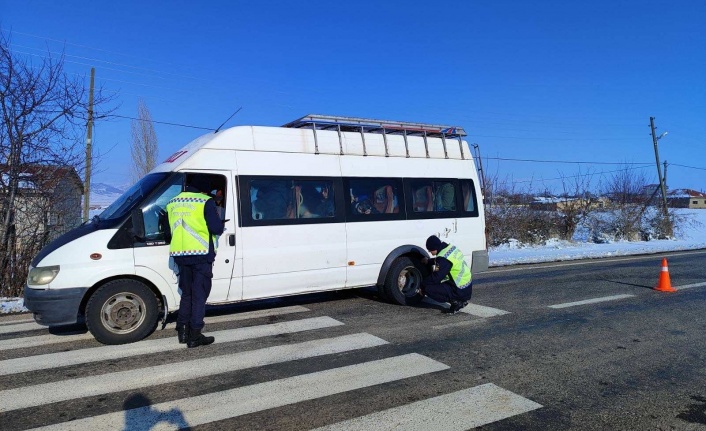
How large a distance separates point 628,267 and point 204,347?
1265 centimetres

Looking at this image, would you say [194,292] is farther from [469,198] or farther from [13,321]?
[469,198]

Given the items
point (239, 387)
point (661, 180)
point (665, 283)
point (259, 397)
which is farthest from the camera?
point (661, 180)

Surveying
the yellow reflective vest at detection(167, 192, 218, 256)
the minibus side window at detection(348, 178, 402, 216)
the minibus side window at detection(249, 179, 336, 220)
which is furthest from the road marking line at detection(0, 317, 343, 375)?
the minibus side window at detection(348, 178, 402, 216)

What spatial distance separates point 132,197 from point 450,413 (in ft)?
15.5

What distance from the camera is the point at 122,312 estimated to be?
19.1 feet

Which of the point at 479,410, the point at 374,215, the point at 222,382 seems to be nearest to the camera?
the point at 479,410

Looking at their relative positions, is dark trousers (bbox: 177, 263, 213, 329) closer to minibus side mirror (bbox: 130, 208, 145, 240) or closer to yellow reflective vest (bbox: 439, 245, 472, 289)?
minibus side mirror (bbox: 130, 208, 145, 240)

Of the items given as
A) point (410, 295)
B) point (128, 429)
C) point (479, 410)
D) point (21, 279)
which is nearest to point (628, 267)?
point (410, 295)

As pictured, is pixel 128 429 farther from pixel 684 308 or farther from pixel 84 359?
pixel 684 308

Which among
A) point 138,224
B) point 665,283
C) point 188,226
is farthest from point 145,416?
point 665,283

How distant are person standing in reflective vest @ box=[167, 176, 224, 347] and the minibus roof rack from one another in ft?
8.28

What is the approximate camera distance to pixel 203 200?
571cm

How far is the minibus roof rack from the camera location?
773 cm

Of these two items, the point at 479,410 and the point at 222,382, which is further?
the point at 222,382
